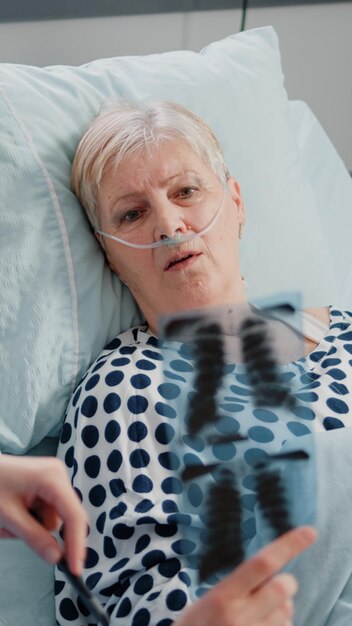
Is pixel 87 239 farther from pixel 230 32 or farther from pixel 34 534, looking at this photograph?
pixel 230 32

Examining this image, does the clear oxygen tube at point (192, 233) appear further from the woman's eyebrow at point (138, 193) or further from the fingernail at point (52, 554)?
the fingernail at point (52, 554)

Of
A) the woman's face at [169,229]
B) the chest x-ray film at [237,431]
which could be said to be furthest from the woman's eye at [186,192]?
the chest x-ray film at [237,431]

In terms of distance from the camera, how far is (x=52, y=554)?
2.76ft

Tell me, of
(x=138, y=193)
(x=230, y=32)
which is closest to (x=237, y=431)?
(x=138, y=193)

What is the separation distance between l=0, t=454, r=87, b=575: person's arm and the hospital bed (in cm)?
36

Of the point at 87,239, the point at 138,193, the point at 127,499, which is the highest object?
the point at 138,193

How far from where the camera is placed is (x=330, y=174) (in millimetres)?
1979

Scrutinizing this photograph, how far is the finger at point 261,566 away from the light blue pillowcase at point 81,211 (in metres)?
0.65

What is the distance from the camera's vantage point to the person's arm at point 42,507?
844mm

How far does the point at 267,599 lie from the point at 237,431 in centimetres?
25

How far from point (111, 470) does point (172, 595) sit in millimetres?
209

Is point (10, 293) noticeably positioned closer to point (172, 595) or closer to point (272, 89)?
point (172, 595)

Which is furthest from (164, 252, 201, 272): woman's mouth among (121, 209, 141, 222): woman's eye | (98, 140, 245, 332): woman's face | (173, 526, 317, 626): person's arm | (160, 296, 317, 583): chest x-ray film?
(173, 526, 317, 626): person's arm

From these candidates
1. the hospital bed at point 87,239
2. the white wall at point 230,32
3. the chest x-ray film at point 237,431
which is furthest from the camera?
the white wall at point 230,32
